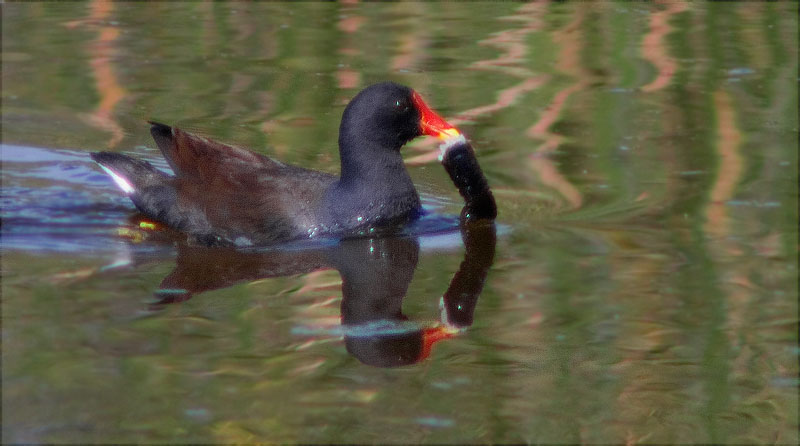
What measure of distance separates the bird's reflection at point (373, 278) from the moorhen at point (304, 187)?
15 centimetres

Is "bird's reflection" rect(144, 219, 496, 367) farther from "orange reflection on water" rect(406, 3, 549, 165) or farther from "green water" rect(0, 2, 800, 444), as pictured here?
"orange reflection on water" rect(406, 3, 549, 165)

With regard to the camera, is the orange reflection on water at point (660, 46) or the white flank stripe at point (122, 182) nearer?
the white flank stripe at point (122, 182)

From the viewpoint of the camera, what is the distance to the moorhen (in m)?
6.02

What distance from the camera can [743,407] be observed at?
407cm

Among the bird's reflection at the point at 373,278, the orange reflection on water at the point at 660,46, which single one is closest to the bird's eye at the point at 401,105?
the bird's reflection at the point at 373,278

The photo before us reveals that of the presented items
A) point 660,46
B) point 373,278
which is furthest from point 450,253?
point 660,46

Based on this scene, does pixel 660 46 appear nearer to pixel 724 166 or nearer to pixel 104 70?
pixel 724 166

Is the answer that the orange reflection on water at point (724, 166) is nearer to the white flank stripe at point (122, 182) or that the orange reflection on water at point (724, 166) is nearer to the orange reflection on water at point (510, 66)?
the orange reflection on water at point (510, 66)

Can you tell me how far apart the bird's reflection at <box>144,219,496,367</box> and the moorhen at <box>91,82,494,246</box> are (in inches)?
5.8

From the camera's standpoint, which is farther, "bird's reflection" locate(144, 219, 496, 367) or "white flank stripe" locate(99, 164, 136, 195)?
"white flank stripe" locate(99, 164, 136, 195)

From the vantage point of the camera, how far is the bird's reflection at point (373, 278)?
4613mm

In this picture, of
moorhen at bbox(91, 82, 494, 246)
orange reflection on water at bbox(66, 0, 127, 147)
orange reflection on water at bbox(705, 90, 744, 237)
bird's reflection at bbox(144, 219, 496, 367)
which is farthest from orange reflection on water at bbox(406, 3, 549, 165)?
orange reflection on water at bbox(66, 0, 127, 147)

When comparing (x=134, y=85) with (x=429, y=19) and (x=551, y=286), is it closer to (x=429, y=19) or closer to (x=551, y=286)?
(x=429, y=19)

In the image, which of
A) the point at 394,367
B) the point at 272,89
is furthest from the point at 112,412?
the point at 272,89
